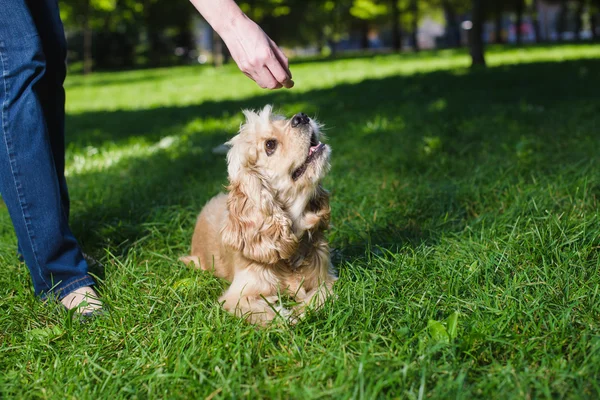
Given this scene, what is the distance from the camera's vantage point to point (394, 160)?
507cm

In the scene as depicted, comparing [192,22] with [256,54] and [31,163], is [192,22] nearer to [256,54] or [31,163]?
[31,163]

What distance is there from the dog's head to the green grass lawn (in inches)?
14.4

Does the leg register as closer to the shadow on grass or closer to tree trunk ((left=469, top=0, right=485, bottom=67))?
the shadow on grass

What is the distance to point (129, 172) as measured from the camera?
18.3 ft

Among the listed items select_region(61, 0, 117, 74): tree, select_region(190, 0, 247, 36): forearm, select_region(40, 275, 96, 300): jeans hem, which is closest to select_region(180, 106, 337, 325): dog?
select_region(190, 0, 247, 36): forearm

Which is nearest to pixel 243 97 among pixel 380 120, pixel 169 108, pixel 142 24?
pixel 169 108

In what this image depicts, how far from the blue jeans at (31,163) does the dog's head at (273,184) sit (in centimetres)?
81

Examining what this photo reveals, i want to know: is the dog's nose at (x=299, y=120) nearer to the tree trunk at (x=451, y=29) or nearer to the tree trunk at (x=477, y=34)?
the tree trunk at (x=477, y=34)

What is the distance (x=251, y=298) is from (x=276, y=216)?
419 millimetres

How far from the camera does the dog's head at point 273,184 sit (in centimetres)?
275

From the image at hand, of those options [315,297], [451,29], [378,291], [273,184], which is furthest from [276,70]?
[451,29]

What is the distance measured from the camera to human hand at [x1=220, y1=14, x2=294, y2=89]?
233 cm

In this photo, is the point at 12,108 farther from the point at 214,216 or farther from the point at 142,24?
the point at 142,24

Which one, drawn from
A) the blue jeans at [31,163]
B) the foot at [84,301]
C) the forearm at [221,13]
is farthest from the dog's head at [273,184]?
the blue jeans at [31,163]
